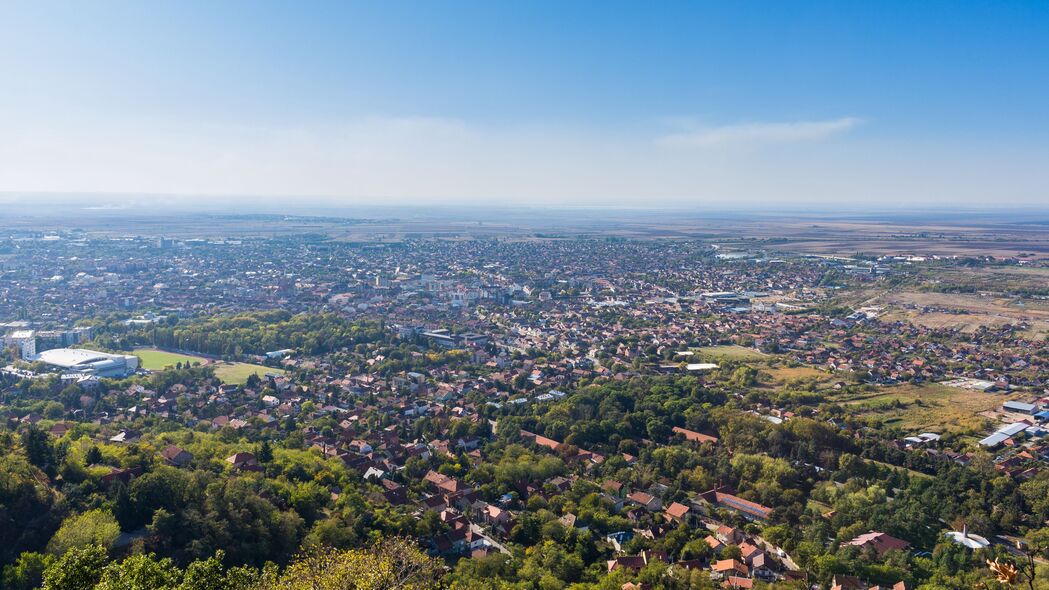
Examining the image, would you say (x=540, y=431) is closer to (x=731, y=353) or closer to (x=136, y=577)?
(x=731, y=353)

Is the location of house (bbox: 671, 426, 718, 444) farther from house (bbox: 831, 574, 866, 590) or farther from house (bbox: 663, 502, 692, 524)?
house (bbox: 831, 574, 866, 590)

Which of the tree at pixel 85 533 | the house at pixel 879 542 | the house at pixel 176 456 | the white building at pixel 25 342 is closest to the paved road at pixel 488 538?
the house at pixel 176 456

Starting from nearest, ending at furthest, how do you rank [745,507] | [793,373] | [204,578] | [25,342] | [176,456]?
1. [204,578]
2. [176,456]
3. [745,507]
4. [793,373]
5. [25,342]

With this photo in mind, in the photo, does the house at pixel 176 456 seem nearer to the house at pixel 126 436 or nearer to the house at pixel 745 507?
the house at pixel 126 436

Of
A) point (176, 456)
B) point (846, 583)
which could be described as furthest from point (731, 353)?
point (176, 456)

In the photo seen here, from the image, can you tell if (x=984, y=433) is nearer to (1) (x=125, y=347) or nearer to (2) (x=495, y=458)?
(2) (x=495, y=458)

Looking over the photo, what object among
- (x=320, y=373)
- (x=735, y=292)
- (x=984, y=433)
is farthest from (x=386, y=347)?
(x=735, y=292)

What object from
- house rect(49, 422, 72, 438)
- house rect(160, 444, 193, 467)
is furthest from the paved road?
house rect(49, 422, 72, 438)
